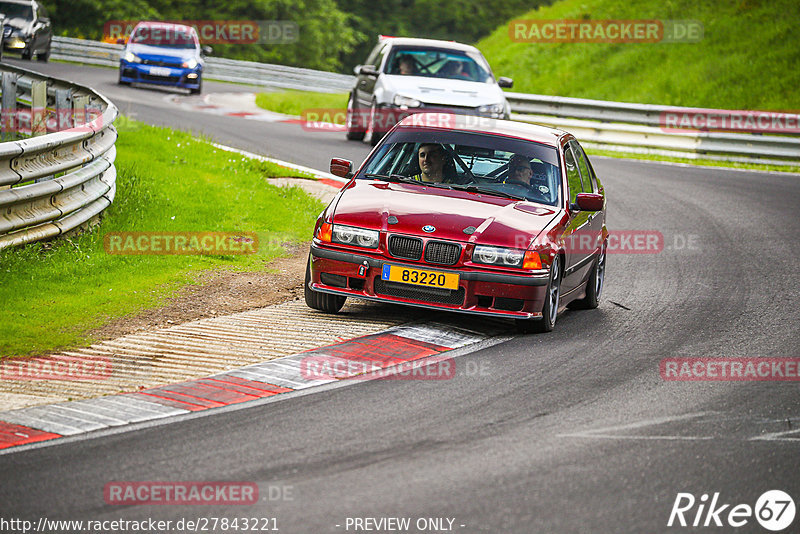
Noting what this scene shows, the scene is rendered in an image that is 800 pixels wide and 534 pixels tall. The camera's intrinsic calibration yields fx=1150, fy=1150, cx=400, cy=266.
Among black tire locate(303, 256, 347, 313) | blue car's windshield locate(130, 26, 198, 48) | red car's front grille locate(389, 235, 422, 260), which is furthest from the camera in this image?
blue car's windshield locate(130, 26, 198, 48)

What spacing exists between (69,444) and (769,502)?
3498 millimetres

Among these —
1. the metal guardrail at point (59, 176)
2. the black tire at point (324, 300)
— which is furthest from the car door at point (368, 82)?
the black tire at point (324, 300)

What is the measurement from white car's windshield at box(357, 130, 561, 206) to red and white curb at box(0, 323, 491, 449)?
1.53m

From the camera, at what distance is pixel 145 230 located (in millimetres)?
11531

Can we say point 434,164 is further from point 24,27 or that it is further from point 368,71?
point 24,27

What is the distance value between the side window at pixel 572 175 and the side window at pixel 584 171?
19 centimetres

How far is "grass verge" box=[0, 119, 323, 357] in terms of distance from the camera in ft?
27.9

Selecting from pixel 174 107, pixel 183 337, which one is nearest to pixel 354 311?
pixel 183 337

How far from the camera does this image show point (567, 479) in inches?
222

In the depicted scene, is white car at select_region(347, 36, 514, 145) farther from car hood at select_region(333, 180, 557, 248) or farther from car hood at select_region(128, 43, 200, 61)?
car hood at select_region(333, 180, 557, 248)

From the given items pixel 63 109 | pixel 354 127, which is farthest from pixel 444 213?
pixel 354 127

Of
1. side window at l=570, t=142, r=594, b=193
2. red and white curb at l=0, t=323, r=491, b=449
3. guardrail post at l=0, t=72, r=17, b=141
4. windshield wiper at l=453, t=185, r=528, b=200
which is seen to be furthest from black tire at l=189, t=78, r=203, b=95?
red and white curb at l=0, t=323, r=491, b=449

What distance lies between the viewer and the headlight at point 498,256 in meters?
8.55

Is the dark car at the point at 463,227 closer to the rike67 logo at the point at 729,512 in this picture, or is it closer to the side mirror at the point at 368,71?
the rike67 logo at the point at 729,512
